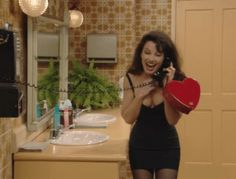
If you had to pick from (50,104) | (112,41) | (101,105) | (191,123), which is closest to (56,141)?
(50,104)

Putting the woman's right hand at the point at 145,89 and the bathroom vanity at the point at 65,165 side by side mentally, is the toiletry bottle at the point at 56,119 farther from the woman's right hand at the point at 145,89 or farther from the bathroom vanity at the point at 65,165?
the woman's right hand at the point at 145,89

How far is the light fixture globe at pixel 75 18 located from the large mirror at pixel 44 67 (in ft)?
1.13

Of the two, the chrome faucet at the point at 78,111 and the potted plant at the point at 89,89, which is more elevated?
the potted plant at the point at 89,89

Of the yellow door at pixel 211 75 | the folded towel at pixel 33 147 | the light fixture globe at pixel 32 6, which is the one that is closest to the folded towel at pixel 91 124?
the folded towel at pixel 33 147

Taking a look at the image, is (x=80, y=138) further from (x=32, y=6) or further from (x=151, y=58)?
(x=32, y=6)

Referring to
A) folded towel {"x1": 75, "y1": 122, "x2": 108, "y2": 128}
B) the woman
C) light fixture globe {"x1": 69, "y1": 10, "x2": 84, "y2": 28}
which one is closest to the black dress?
the woman

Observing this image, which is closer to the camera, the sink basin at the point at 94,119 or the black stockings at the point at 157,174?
the black stockings at the point at 157,174

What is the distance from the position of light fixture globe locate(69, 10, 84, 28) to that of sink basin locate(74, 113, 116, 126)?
2.83ft

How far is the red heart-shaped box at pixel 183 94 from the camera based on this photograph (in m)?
2.02

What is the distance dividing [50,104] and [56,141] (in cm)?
61

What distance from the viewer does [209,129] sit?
4.35 meters

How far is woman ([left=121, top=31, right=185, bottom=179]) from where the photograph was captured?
216cm

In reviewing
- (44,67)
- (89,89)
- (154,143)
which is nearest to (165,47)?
(154,143)

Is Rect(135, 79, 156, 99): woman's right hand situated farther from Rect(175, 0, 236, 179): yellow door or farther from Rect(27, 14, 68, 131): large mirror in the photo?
Rect(175, 0, 236, 179): yellow door
